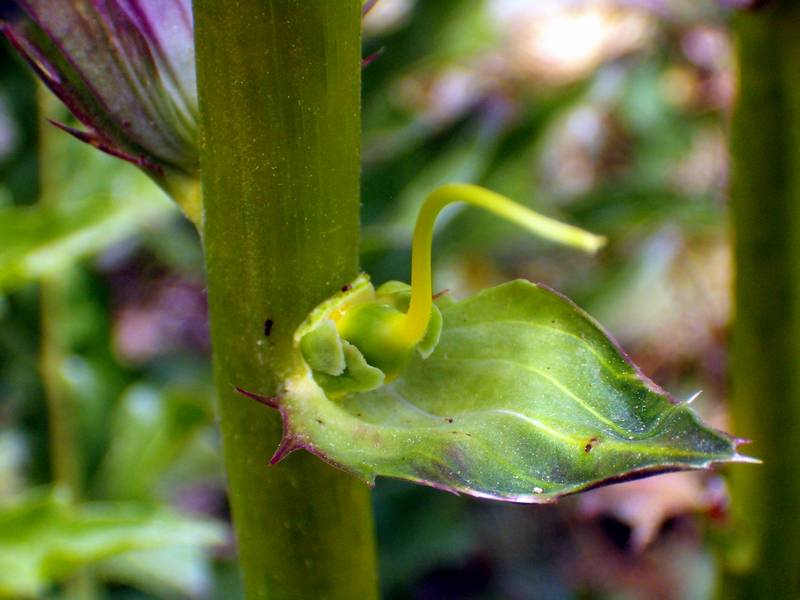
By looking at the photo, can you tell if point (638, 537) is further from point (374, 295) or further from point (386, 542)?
point (386, 542)

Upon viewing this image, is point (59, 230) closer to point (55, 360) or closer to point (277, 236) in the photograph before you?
Result: point (55, 360)

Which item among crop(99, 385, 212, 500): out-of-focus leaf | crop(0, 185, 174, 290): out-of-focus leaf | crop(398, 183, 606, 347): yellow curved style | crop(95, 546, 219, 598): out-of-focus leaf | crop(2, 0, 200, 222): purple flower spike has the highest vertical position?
crop(0, 185, 174, 290): out-of-focus leaf

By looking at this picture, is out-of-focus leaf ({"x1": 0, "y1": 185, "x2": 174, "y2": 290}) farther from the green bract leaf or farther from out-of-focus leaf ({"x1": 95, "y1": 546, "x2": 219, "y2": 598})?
the green bract leaf

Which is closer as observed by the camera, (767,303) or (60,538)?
(767,303)

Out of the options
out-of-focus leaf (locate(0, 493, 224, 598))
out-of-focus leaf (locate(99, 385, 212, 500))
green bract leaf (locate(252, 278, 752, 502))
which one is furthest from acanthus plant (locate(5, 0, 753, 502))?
out-of-focus leaf (locate(99, 385, 212, 500))

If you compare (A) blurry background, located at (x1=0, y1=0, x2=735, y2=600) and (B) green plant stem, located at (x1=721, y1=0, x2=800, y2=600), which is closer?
(B) green plant stem, located at (x1=721, y1=0, x2=800, y2=600)

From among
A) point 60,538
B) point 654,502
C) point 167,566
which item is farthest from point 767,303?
point 167,566

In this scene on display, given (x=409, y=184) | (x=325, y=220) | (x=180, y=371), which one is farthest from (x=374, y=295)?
(x=180, y=371)
